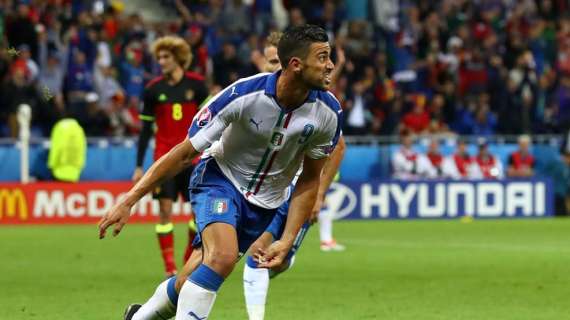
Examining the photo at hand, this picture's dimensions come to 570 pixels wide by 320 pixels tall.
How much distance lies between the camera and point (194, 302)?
23.6 feet

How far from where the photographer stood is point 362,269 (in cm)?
1432

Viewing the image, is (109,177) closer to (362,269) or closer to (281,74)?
(362,269)

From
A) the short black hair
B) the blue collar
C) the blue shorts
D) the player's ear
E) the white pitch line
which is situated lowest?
the white pitch line

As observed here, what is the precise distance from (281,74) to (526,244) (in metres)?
11.3

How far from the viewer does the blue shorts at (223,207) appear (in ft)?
24.8

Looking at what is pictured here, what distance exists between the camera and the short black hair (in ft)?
23.6

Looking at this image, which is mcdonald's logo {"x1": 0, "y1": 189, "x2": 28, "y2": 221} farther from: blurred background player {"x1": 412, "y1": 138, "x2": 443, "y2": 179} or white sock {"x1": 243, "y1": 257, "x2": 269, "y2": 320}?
white sock {"x1": 243, "y1": 257, "x2": 269, "y2": 320}

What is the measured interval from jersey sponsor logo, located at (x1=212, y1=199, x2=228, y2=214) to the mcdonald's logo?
14.3 metres

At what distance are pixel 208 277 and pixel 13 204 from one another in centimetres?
1485

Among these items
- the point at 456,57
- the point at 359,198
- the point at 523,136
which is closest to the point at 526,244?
the point at 359,198

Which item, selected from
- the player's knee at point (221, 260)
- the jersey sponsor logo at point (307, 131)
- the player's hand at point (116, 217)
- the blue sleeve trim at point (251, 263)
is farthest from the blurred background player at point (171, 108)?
the player's hand at point (116, 217)

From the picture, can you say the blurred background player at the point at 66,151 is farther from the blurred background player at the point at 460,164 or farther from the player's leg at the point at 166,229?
the player's leg at the point at 166,229

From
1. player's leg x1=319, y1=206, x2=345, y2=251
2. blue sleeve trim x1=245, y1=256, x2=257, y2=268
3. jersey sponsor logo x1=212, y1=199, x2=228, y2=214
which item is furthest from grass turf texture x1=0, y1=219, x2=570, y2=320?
jersey sponsor logo x1=212, y1=199, x2=228, y2=214

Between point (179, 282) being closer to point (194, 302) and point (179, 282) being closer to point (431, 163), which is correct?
point (194, 302)
